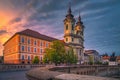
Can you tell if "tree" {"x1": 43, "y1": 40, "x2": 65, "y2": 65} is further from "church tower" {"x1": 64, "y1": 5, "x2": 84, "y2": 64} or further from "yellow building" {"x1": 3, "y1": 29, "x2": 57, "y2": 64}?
"church tower" {"x1": 64, "y1": 5, "x2": 84, "y2": 64}

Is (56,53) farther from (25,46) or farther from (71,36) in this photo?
(71,36)

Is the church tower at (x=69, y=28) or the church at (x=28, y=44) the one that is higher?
the church tower at (x=69, y=28)

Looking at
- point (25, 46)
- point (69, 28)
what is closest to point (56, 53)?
point (25, 46)

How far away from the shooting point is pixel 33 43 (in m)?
80.6

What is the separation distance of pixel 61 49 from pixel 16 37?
25603 mm

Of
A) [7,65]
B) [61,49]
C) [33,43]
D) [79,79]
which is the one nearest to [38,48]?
[33,43]

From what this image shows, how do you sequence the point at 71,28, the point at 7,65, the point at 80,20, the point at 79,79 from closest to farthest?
the point at 79,79, the point at 7,65, the point at 71,28, the point at 80,20

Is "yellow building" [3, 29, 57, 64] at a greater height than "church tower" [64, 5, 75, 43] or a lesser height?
lesser

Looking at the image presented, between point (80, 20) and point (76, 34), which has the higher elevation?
point (80, 20)

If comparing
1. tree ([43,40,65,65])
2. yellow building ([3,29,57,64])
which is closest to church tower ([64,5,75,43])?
yellow building ([3,29,57,64])

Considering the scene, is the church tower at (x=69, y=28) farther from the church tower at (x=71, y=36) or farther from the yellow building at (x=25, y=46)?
the yellow building at (x=25, y=46)

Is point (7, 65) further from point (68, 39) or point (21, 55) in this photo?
point (68, 39)

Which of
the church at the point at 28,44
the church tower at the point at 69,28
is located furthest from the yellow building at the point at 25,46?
the church tower at the point at 69,28

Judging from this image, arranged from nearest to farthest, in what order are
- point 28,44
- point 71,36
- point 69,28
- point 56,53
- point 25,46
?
1. point 56,53
2. point 25,46
3. point 28,44
4. point 69,28
5. point 71,36
